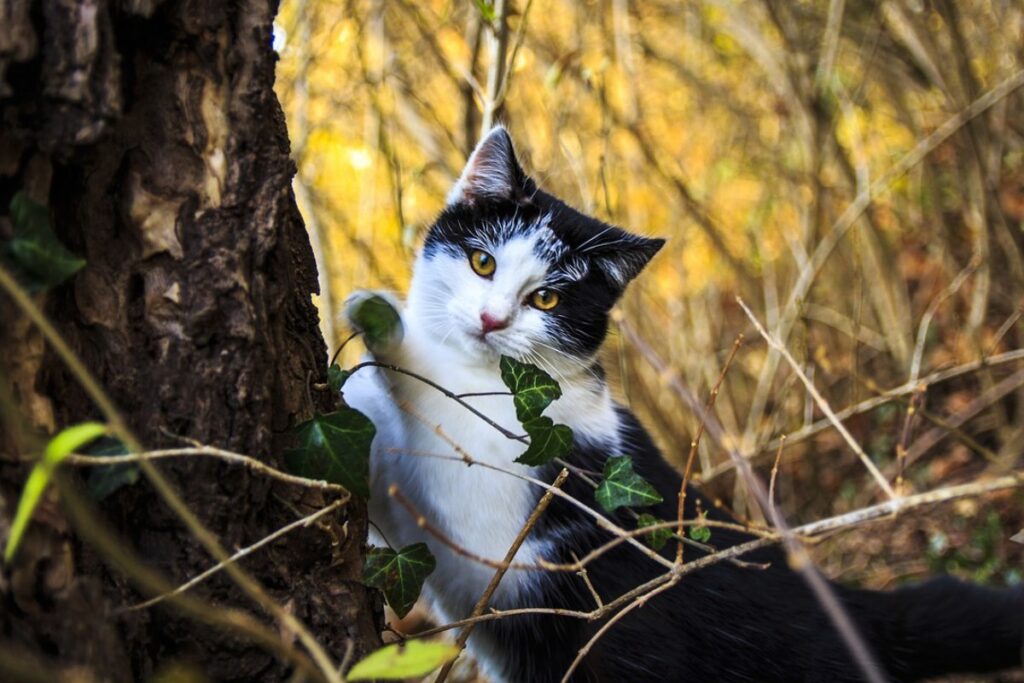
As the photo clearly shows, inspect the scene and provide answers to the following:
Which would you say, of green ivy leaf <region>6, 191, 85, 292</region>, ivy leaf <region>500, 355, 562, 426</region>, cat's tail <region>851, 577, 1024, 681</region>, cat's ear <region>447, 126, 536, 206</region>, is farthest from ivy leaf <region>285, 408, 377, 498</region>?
cat's tail <region>851, 577, 1024, 681</region>

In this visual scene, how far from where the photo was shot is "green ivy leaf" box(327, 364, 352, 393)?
142 cm

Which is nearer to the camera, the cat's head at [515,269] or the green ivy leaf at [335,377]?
the green ivy leaf at [335,377]

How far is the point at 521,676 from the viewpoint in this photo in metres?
1.91

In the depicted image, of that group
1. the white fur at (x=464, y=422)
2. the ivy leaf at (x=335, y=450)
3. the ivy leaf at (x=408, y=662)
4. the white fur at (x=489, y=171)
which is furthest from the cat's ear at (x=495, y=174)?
the ivy leaf at (x=408, y=662)

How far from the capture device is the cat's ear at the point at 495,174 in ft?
6.65

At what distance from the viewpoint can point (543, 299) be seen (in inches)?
78.4

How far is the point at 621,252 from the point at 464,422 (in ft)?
1.85

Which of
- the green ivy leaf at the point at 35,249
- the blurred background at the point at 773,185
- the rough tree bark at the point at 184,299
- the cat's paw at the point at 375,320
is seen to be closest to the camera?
the green ivy leaf at the point at 35,249

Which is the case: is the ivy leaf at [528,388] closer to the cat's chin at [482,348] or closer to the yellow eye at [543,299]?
the cat's chin at [482,348]

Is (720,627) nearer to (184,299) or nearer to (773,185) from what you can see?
(184,299)

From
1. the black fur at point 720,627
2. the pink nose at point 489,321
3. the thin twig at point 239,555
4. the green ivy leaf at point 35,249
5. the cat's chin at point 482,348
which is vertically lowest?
the black fur at point 720,627

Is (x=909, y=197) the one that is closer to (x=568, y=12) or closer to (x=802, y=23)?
(x=802, y=23)

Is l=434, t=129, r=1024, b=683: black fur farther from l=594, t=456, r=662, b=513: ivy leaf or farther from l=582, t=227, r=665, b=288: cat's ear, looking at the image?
l=594, t=456, r=662, b=513: ivy leaf

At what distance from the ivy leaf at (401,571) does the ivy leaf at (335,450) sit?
5.3 inches
